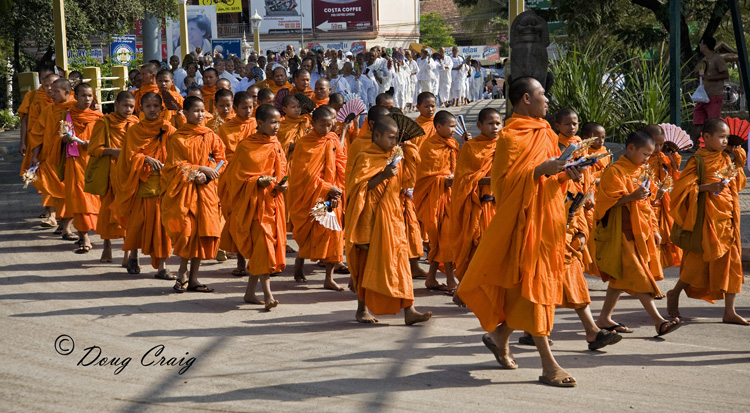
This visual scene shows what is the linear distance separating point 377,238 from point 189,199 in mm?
2278

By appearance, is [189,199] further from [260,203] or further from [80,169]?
[80,169]

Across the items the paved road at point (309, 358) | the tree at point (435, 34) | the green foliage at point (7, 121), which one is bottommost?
the paved road at point (309, 358)

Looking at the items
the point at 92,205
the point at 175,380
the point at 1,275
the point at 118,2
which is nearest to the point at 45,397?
the point at 175,380

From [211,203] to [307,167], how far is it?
40.7 inches

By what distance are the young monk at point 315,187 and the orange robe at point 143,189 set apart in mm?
1357

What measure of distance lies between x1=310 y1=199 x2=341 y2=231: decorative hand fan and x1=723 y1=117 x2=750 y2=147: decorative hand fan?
3661 mm

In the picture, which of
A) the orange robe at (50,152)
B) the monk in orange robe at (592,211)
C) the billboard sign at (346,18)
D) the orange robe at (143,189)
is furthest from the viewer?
the billboard sign at (346,18)

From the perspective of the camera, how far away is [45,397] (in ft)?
18.6

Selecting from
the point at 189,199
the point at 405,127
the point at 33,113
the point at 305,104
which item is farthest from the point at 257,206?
the point at 33,113

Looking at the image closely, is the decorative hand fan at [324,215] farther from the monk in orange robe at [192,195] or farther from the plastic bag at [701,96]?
the plastic bag at [701,96]

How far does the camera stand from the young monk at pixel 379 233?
731cm

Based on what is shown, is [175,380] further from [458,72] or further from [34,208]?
[458,72]

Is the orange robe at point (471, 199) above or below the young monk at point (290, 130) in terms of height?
below

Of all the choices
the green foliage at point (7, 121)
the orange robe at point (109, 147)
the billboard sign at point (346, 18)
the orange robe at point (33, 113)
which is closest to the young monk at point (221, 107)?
the orange robe at point (109, 147)
